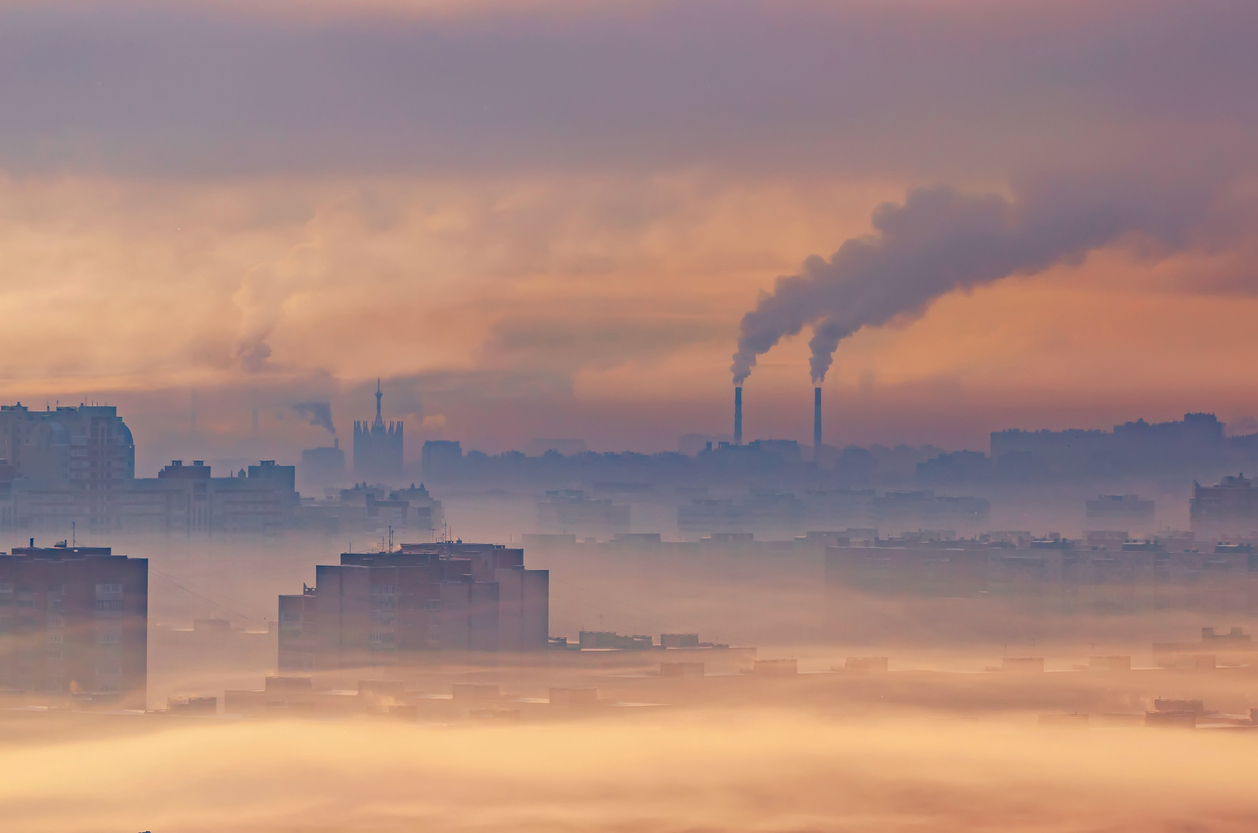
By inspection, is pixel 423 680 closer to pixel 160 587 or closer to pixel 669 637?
pixel 669 637

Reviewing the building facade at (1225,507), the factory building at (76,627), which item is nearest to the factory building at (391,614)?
the factory building at (76,627)

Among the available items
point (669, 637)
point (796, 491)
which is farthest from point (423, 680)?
point (796, 491)

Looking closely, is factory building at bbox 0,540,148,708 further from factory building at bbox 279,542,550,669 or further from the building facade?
the building facade

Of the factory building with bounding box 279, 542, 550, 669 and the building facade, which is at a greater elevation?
the building facade

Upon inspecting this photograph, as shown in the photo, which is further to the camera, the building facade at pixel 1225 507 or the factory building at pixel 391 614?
the building facade at pixel 1225 507

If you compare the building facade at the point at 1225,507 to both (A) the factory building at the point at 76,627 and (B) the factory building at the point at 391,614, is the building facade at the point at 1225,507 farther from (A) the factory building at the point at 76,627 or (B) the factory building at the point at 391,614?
(A) the factory building at the point at 76,627

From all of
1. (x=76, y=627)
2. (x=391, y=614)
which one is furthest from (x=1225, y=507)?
(x=76, y=627)

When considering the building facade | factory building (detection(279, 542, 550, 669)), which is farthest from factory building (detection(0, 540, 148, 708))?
the building facade
